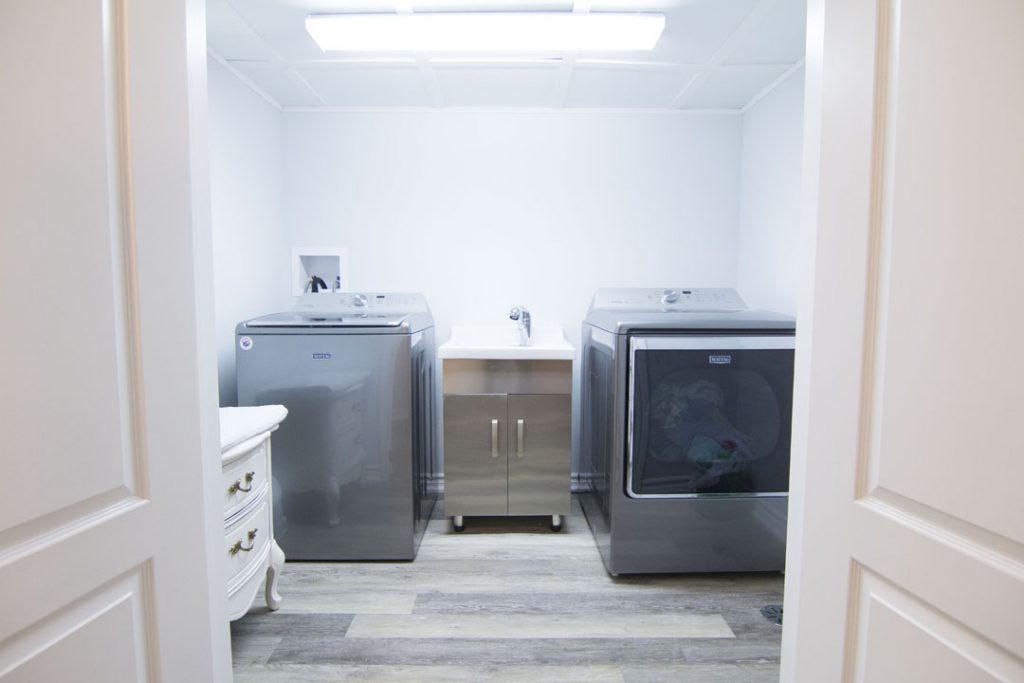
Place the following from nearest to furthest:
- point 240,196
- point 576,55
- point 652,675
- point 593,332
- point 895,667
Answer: point 895,667, point 652,675, point 576,55, point 240,196, point 593,332

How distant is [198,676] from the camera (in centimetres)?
72

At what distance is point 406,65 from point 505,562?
2189mm

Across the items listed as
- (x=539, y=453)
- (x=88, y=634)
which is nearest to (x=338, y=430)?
(x=539, y=453)

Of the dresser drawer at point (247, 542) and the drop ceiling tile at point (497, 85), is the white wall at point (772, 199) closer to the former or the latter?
the drop ceiling tile at point (497, 85)

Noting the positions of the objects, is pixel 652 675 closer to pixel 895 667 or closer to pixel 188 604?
pixel 895 667

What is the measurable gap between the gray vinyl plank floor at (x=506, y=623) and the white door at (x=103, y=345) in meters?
0.86

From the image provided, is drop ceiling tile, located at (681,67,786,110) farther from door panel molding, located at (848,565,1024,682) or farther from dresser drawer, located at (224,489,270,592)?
dresser drawer, located at (224,489,270,592)

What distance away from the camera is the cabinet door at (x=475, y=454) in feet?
6.97

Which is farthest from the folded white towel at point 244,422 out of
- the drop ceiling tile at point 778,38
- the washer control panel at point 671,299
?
the drop ceiling tile at point 778,38

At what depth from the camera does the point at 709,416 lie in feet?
5.96

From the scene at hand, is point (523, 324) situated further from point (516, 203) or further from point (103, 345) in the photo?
point (103, 345)

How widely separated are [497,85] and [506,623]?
2.29 metres

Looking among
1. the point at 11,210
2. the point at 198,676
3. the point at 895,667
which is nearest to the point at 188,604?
the point at 198,676

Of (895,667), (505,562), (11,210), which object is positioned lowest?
(505,562)
